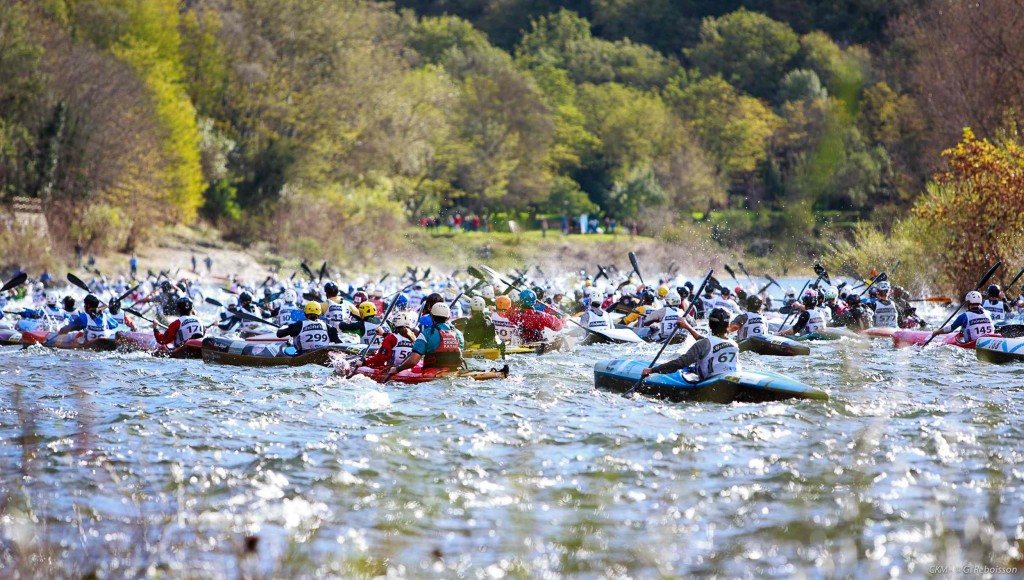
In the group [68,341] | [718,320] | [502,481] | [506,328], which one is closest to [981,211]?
[506,328]

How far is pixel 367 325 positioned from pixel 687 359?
24.3ft

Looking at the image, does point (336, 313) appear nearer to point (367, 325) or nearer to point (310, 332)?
point (367, 325)

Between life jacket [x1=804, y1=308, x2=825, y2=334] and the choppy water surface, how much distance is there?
6699 mm

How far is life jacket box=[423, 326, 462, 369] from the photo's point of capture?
18.2 m

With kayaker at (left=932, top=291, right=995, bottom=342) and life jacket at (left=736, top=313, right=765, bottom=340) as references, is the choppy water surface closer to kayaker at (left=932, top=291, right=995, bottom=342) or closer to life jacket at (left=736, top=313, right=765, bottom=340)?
kayaker at (left=932, top=291, right=995, bottom=342)

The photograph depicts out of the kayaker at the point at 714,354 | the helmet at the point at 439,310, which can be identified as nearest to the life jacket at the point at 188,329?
the helmet at the point at 439,310

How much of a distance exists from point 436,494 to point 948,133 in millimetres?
40100

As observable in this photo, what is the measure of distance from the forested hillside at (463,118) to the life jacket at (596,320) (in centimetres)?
549

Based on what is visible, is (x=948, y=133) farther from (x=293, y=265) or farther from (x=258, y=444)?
(x=258, y=444)

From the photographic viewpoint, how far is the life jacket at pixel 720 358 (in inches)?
629

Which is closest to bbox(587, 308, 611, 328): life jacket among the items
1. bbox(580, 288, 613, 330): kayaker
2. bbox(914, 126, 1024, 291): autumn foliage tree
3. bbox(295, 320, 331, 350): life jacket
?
bbox(580, 288, 613, 330): kayaker

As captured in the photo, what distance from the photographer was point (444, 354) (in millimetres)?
18203

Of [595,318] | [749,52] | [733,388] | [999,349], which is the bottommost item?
[733,388]

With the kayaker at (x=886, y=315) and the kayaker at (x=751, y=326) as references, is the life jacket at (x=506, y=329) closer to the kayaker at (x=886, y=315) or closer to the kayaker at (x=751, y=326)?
the kayaker at (x=751, y=326)
